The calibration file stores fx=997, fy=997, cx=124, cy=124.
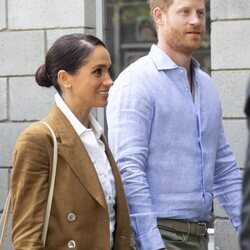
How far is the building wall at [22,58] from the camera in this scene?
29.1ft

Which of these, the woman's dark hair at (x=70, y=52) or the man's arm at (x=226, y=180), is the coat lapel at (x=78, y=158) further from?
the man's arm at (x=226, y=180)

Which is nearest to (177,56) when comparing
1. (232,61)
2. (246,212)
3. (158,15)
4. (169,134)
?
(158,15)

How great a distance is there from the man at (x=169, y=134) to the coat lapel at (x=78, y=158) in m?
0.37

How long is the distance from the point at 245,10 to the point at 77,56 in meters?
4.18

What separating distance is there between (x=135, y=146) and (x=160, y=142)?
17 cm

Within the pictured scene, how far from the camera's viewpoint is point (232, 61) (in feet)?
27.0

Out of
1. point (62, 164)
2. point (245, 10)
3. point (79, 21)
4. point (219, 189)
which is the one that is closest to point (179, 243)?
point (219, 189)

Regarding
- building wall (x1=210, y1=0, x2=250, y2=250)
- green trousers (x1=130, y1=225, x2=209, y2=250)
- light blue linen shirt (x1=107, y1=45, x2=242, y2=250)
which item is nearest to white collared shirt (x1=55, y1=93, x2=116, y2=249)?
light blue linen shirt (x1=107, y1=45, x2=242, y2=250)

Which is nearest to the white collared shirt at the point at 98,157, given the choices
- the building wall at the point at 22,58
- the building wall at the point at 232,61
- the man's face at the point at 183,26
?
the man's face at the point at 183,26

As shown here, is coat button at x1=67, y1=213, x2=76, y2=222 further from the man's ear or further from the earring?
the man's ear

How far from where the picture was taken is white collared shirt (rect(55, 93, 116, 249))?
411 cm

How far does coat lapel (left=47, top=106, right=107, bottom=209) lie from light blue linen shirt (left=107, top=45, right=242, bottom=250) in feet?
1.22

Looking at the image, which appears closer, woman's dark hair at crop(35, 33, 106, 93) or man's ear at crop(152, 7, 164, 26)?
woman's dark hair at crop(35, 33, 106, 93)

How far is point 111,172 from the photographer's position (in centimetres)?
418
